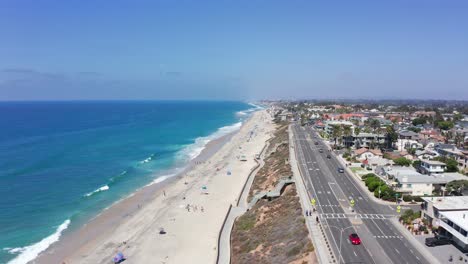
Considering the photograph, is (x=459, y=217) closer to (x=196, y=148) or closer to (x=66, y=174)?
(x=66, y=174)

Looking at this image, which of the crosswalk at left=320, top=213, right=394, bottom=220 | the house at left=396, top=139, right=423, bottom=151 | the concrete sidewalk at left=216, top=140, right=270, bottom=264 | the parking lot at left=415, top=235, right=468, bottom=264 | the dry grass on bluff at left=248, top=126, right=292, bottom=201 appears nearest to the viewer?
the parking lot at left=415, top=235, right=468, bottom=264

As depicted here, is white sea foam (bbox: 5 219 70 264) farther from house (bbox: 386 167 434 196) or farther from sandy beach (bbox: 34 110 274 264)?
house (bbox: 386 167 434 196)

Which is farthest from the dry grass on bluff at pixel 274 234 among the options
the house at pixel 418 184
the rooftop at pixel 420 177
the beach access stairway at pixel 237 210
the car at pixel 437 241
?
the rooftop at pixel 420 177

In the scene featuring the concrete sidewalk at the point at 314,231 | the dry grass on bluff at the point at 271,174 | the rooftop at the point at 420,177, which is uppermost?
the rooftop at the point at 420,177

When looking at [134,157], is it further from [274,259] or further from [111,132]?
[274,259]

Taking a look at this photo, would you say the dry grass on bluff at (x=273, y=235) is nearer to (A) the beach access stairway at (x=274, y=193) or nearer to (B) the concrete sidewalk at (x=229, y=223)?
(B) the concrete sidewalk at (x=229, y=223)

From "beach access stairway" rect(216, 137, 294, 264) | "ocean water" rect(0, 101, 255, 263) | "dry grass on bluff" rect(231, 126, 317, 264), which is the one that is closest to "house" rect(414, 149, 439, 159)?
"beach access stairway" rect(216, 137, 294, 264)

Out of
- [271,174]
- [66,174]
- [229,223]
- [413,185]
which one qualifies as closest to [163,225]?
[229,223]

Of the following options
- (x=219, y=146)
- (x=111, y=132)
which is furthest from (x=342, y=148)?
(x=111, y=132)
